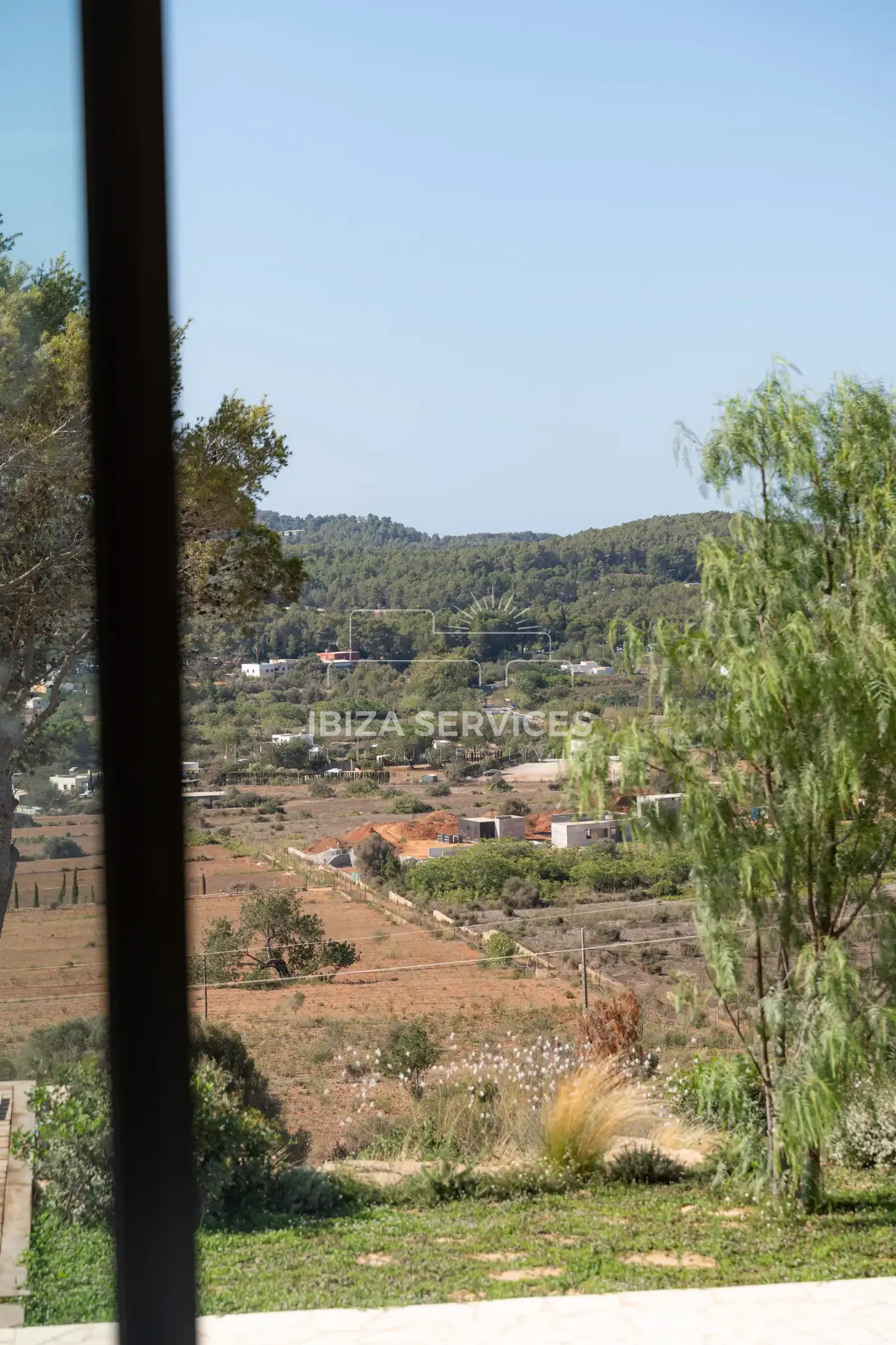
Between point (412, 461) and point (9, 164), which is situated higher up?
point (412, 461)

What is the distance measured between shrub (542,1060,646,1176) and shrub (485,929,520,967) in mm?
5738

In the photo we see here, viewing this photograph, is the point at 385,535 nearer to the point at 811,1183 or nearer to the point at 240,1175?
the point at 240,1175

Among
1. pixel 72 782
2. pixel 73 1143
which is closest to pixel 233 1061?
pixel 73 1143

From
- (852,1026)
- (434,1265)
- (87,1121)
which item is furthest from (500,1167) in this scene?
(87,1121)

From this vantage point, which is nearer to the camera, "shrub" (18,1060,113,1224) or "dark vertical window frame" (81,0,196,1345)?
"dark vertical window frame" (81,0,196,1345)

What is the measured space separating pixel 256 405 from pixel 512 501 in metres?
10.4

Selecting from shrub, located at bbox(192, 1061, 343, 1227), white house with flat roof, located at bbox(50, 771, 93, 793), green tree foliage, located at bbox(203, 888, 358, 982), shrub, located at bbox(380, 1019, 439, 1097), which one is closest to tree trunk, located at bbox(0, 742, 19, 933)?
white house with flat roof, located at bbox(50, 771, 93, 793)

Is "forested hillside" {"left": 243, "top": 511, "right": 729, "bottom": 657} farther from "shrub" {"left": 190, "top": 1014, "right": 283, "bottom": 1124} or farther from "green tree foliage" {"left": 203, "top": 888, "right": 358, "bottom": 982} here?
"shrub" {"left": 190, "top": 1014, "right": 283, "bottom": 1124}

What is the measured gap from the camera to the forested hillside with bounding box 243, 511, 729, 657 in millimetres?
13086

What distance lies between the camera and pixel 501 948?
11.4 metres

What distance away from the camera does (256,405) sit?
6227mm

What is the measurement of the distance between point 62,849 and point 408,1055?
17.8ft

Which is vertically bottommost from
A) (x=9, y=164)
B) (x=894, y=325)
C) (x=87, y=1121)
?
Result: (x=87, y=1121)

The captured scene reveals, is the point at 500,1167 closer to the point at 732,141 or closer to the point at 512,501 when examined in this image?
the point at 732,141
